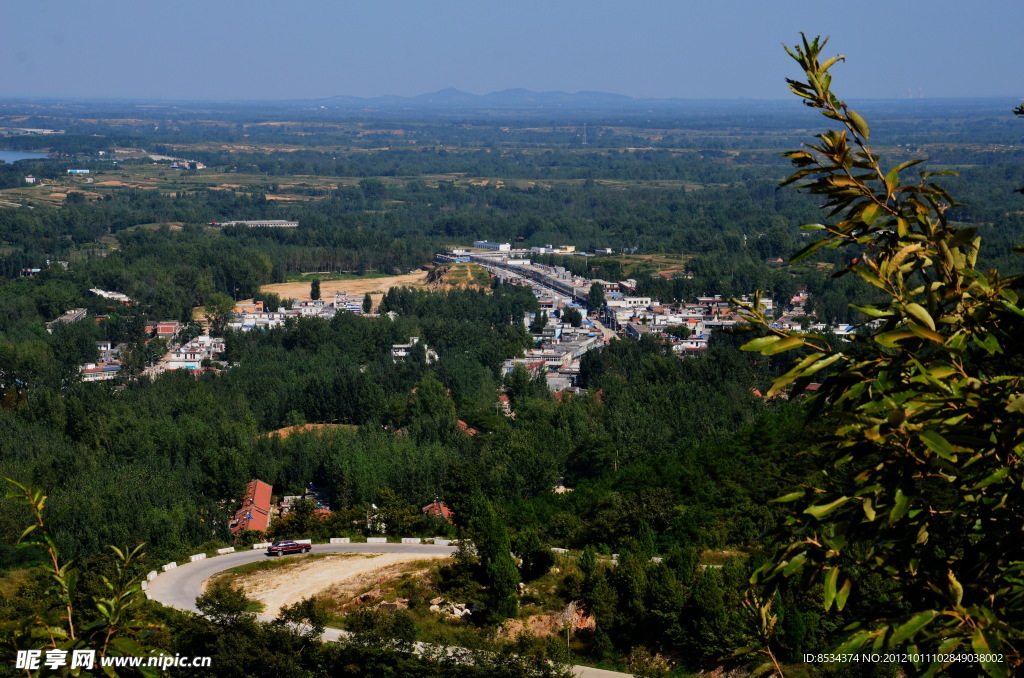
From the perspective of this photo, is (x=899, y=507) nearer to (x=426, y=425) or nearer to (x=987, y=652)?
(x=987, y=652)

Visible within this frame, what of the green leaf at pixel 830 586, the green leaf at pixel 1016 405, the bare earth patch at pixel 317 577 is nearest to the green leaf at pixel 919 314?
the green leaf at pixel 1016 405

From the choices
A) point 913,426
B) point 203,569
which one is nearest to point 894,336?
point 913,426

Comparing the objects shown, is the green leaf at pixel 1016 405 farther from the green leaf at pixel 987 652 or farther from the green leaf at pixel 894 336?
the green leaf at pixel 987 652

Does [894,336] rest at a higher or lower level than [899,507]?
higher

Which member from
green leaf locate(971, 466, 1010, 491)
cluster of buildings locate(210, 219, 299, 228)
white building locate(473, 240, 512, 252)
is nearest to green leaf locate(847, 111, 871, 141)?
green leaf locate(971, 466, 1010, 491)

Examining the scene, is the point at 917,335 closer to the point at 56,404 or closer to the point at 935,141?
the point at 56,404

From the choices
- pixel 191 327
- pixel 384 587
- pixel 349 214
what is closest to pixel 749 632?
pixel 384 587
